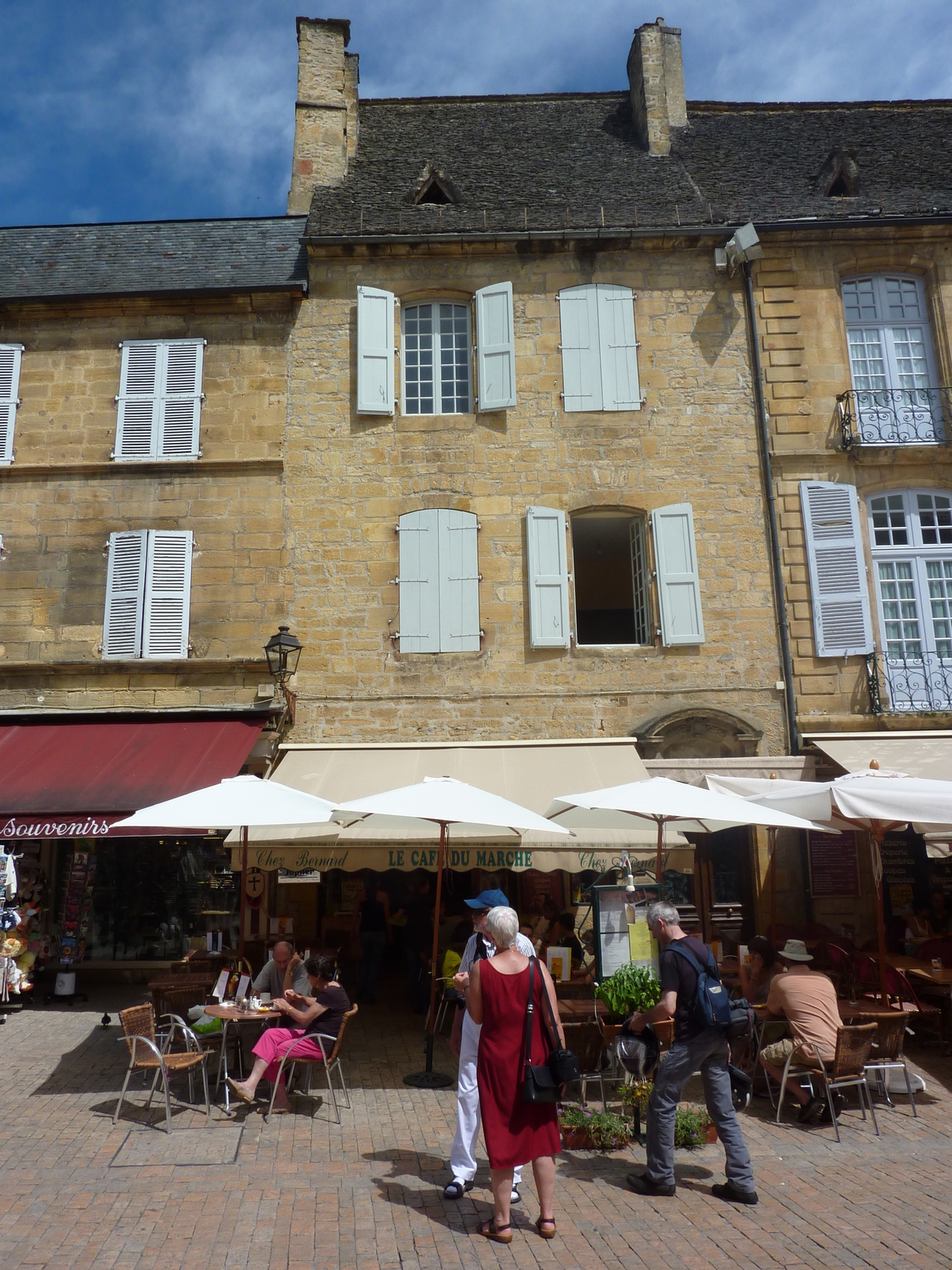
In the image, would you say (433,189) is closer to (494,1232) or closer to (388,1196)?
(388,1196)

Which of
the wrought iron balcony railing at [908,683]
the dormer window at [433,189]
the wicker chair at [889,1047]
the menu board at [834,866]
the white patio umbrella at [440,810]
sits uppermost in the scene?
the dormer window at [433,189]

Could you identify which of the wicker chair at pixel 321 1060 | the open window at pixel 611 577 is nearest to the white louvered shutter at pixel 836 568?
the open window at pixel 611 577

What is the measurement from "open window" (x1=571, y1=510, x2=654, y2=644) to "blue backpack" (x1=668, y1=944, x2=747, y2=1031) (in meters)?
6.61

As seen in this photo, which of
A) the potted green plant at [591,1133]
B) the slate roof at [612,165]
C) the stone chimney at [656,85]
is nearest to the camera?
the potted green plant at [591,1133]

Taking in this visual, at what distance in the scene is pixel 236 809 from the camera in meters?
7.00

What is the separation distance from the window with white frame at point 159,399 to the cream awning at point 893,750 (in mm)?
8489

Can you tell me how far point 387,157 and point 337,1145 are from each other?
1361cm

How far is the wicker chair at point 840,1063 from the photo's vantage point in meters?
6.10

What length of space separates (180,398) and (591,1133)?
31.9 feet

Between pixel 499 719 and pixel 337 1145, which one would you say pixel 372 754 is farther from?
pixel 337 1145

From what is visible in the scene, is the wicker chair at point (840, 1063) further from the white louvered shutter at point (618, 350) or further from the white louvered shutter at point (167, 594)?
the white louvered shutter at point (618, 350)

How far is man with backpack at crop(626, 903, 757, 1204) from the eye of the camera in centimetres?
502

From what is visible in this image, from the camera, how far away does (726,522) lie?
11.6 m

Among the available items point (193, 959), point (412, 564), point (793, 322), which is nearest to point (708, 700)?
point (412, 564)
